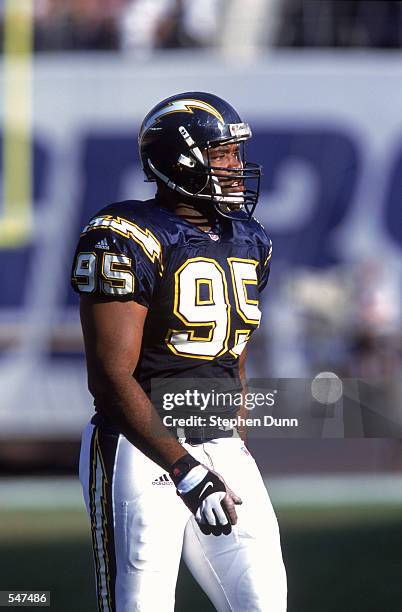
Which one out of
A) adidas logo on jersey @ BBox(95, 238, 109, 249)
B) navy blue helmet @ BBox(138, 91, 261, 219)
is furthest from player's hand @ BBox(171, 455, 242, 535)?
navy blue helmet @ BBox(138, 91, 261, 219)

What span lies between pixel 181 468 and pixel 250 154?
636 cm

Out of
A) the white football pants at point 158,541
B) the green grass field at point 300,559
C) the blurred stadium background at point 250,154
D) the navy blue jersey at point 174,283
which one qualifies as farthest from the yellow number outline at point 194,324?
the blurred stadium background at point 250,154

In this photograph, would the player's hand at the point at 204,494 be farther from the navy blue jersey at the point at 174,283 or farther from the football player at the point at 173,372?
the navy blue jersey at the point at 174,283

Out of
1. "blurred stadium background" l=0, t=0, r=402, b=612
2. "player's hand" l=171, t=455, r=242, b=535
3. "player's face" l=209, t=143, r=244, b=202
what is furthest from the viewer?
"blurred stadium background" l=0, t=0, r=402, b=612

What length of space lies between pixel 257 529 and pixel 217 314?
475 mm

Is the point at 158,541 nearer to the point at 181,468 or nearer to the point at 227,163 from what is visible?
the point at 181,468

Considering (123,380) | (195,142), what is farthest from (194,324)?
(195,142)

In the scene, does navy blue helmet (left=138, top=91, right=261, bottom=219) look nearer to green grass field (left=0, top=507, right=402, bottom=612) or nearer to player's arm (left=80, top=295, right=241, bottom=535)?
player's arm (left=80, top=295, right=241, bottom=535)

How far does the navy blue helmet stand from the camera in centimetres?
248

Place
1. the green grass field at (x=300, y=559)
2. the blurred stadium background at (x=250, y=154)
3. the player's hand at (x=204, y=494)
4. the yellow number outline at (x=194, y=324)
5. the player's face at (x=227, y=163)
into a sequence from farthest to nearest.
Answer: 1. the blurred stadium background at (x=250, y=154)
2. the green grass field at (x=300, y=559)
3. the player's face at (x=227, y=163)
4. the yellow number outline at (x=194, y=324)
5. the player's hand at (x=204, y=494)

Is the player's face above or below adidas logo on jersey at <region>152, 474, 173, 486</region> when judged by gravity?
above

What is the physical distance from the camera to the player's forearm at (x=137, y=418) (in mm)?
2281

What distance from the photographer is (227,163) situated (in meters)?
2.53

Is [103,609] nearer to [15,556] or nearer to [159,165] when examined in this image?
[159,165]
